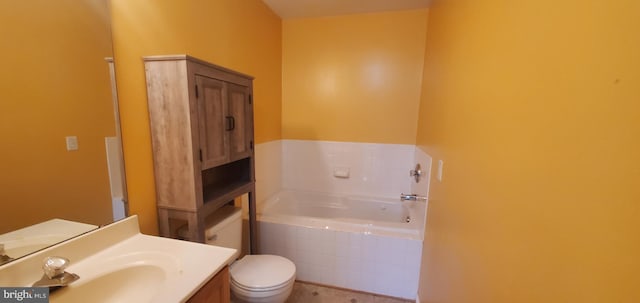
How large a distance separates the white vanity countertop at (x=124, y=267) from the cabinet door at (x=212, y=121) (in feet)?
1.40

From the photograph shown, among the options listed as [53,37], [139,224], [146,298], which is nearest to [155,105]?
[53,37]

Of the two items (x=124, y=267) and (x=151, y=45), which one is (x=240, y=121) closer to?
(x=151, y=45)

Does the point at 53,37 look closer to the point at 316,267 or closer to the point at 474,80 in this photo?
the point at 474,80

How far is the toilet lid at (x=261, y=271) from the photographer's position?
1.34 metres

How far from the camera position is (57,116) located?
838 millimetres

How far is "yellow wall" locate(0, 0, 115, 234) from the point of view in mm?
726

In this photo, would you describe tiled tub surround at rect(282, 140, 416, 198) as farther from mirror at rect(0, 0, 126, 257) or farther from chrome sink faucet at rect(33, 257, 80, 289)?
chrome sink faucet at rect(33, 257, 80, 289)

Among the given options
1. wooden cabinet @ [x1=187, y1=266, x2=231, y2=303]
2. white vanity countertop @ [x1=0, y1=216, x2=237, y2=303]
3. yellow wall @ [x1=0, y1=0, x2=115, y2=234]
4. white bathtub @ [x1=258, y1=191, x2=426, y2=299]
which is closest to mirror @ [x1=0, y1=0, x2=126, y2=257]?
yellow wall @ [x1=0, y1=0, x2=115, y2=234]

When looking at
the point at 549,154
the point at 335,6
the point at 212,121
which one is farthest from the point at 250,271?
the point at 335,6

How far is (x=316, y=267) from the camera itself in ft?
6.49

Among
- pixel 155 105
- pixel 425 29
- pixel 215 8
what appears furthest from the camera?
pixel 425 29

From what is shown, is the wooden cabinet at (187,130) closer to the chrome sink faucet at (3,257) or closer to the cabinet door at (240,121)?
the cabinet door at (240,121)

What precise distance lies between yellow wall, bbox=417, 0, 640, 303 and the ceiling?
4.67ft

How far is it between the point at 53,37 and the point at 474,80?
5.15 feet
